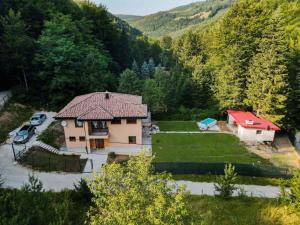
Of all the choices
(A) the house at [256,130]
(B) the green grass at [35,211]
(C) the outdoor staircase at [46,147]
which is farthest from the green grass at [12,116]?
(A) the house at [256,130]

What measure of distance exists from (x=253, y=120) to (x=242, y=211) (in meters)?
19.6

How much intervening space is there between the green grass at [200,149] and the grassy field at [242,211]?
8.81 metres

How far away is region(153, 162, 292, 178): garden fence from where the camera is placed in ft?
90.6

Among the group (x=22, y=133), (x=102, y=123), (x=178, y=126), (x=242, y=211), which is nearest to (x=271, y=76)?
(x=178, y=126)

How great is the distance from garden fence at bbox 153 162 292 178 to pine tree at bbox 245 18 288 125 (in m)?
14.1

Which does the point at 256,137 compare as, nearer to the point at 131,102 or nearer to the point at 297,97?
the point at 297,97

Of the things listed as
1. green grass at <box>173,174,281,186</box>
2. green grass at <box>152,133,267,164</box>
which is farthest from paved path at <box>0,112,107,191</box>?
green grass at <box>173,174,281,186</box>

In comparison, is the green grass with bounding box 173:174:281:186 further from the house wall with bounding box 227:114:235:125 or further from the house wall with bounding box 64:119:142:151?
the house wall with bounding box 227:114:235:125

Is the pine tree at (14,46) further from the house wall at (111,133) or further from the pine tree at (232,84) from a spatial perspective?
the pine tree at (232,84)

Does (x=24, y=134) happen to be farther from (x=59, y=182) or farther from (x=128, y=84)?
(x=128, y=84)

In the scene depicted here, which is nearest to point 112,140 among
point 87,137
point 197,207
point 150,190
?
point 87,137

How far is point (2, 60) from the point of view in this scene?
135ft

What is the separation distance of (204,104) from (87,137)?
26847mm

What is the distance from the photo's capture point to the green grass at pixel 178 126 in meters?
41.9
